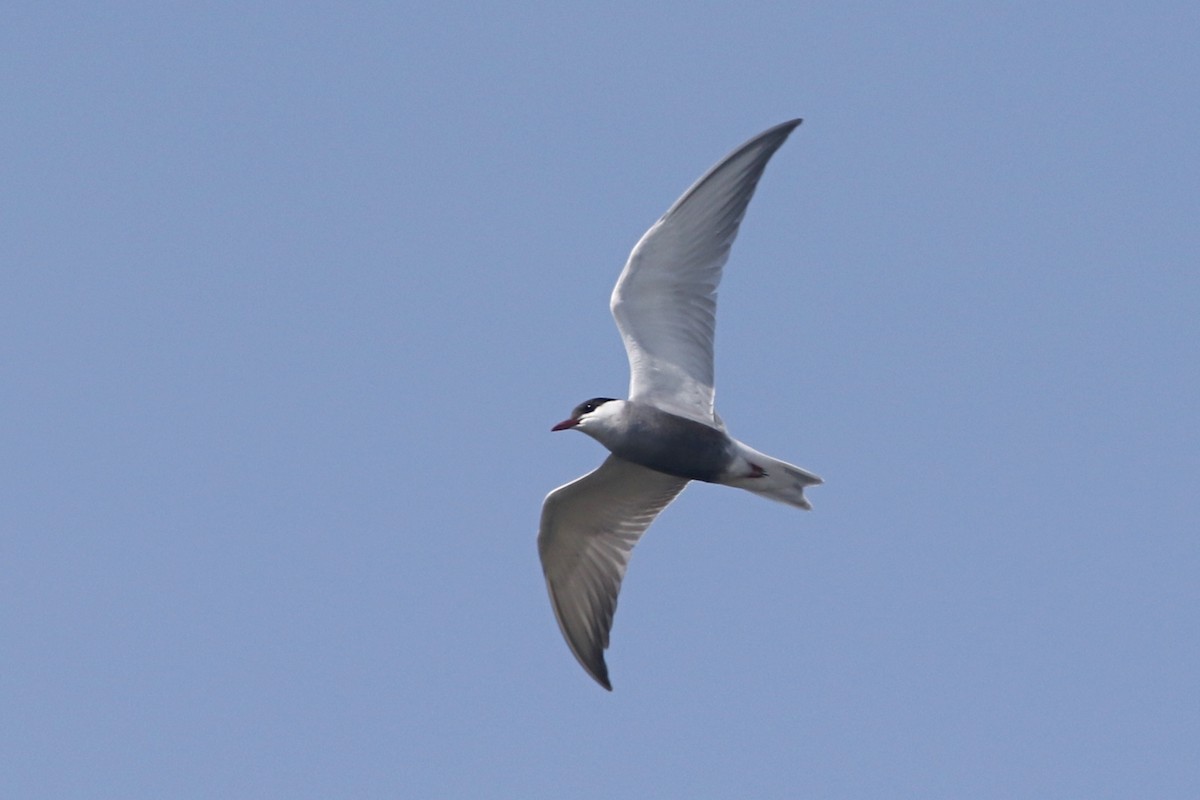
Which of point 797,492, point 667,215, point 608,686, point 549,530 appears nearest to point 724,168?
point 667,215

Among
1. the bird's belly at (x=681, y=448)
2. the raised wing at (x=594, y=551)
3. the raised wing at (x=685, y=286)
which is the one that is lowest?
the raised wing at (x=594, y=551)

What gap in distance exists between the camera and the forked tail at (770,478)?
55.5 ft

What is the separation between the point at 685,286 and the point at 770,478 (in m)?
2.04

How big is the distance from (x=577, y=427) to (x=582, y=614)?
253 cm

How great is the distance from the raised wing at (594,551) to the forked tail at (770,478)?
1.29 metres

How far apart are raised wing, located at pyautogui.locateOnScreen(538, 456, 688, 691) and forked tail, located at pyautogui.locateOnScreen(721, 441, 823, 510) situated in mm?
1293

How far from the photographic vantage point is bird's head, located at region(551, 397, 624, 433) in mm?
16688

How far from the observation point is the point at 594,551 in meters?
18.5

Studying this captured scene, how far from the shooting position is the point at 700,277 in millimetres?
16578

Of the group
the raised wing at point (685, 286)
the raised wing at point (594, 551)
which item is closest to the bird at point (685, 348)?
the raised wing at point (685, 286)

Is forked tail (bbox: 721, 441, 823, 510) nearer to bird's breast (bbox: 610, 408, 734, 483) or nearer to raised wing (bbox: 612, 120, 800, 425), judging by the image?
bird's breast (bbox: 610, 408, 734, 483)

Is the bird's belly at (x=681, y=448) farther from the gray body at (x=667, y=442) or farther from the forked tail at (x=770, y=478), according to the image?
the forked tail at (x=770, y=478)

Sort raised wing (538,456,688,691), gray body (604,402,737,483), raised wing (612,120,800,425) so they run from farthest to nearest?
raised wing (538,456,688,691)
gray body (604,402,737,483)
raised wing (612,120,800,425)

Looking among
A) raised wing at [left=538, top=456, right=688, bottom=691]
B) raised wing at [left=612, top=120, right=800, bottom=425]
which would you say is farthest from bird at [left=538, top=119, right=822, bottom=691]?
raised wing at [left=538, top=456, right=688, bottom=691]
